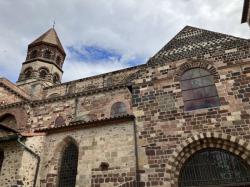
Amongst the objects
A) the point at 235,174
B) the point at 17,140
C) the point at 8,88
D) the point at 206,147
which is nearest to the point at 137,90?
the point at 206,147

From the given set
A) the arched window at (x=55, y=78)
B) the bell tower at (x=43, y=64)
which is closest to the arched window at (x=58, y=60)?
the bell tower at (x=43, y=64)

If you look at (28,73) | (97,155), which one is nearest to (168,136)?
(97,155)

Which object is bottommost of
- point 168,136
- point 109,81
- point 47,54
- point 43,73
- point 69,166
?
point 69,166

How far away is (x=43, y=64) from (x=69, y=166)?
1962cm

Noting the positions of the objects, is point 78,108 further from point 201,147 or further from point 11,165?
point 201,147

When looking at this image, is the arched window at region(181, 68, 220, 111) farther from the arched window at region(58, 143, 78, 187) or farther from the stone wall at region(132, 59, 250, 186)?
the arched window at region(58, 143, 78, 187)

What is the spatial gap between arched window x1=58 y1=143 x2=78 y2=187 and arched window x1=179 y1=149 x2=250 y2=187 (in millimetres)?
4141

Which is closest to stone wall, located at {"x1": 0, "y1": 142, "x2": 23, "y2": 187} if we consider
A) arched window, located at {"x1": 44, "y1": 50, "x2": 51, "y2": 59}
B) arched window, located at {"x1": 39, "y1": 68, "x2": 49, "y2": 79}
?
arched window, located at {"x1": 39, "y1": 68, "x2": 49, "y2": 79}

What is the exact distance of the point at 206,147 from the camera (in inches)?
313

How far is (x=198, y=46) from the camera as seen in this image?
1009 centimetres

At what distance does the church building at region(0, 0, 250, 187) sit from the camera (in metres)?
7.74

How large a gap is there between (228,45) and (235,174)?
15.9 feet

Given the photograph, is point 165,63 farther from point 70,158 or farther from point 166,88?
point 70,158

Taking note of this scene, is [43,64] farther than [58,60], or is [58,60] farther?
[58,60]
